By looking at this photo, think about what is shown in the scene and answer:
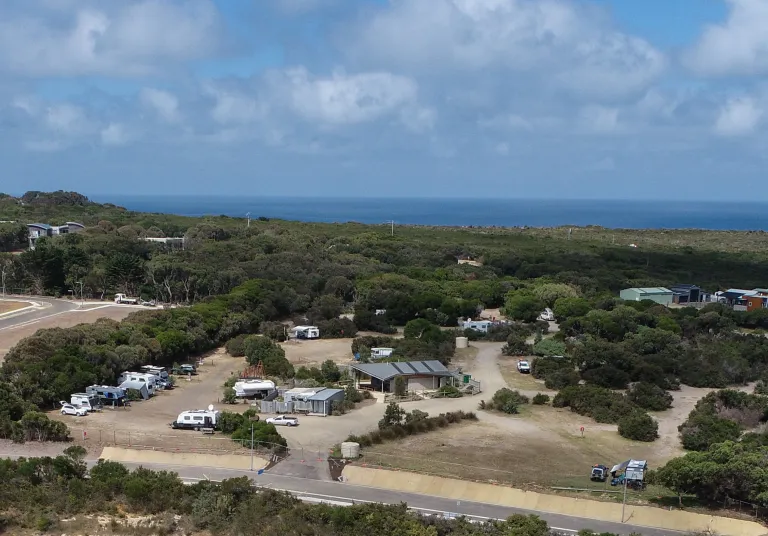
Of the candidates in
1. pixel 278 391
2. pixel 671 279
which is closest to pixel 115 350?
pixel 278 391

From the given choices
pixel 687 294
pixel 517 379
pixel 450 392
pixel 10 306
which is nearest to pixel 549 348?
pixel 517 379

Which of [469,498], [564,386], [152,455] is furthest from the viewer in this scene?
[564,386]

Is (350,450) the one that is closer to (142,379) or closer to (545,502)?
(545,502)

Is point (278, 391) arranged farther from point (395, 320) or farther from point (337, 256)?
point (337, 256)

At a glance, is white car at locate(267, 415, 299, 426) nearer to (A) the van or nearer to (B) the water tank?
(B) the water tank

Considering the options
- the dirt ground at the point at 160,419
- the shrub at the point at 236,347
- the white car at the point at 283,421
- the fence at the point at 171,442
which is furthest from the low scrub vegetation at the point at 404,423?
the shrub at the point at 236,347

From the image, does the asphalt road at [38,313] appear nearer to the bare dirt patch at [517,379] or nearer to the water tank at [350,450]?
the water tank at [350,450]
